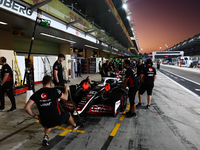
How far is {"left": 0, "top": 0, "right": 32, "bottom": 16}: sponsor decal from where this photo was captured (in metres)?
4.38

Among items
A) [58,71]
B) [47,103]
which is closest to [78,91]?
[58,71]

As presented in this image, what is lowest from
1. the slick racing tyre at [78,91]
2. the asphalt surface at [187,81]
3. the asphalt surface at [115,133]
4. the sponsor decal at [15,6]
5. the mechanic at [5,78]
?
the asphalt surface at [115,133]

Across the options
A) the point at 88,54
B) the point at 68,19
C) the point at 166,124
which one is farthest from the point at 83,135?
the point at 88,54

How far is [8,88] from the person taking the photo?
15.3 feet

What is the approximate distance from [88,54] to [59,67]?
16.0m

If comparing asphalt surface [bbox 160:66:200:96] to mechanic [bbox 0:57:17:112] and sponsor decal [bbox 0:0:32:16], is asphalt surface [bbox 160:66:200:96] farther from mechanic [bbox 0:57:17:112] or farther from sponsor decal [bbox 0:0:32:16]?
sponsor decal [bbox 0:0:32:16]

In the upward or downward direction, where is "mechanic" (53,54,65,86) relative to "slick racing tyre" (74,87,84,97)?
upward

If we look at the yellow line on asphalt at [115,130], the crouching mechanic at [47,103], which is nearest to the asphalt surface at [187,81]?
the yellow line on asphalt at [115,130]

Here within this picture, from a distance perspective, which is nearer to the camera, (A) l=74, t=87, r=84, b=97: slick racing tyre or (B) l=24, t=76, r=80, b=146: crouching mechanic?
(B) l=24, t=76, r=80, b=146: crouching mechanic

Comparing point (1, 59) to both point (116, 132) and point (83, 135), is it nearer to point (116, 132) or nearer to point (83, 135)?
point (83, 135)

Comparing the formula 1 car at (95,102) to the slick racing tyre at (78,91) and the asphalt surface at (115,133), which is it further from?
the asphalt surface at (115,133)

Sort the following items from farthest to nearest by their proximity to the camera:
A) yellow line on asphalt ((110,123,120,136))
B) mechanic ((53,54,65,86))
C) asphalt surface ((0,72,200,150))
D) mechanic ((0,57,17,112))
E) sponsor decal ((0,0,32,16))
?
mechanic ((53,54,65,86)) → mechanic ((0,57,17,112)) → sponsor decal ((0,0,32,16)) → yellow line on asphalt ((110,123,120,136)) → asphalt surface ((0,72,200,150))

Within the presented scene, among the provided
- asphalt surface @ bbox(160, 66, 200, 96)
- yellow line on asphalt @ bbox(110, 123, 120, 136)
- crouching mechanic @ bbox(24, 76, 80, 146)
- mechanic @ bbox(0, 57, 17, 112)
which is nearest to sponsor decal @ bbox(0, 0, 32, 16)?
mechanic @ bbox(0, 57, 17, 112)

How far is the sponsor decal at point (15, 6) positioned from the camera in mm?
4383
